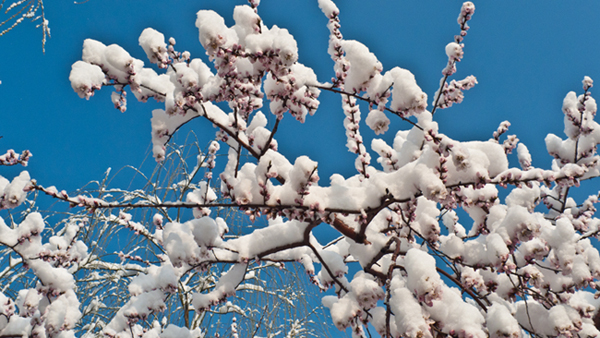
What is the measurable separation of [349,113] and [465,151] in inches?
34.6

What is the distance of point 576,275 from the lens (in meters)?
2.08

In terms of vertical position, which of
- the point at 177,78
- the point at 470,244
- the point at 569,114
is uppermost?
the point at 569,114

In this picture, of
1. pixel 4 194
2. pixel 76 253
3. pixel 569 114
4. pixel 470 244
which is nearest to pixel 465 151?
pixel 470 244

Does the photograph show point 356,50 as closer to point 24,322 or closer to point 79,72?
point 79,72

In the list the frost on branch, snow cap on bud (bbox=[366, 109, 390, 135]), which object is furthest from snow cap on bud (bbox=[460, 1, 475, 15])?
snow cap on bud (bbox=[366, 109, 390, 135])

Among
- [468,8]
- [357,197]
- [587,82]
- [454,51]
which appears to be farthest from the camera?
[587,82]

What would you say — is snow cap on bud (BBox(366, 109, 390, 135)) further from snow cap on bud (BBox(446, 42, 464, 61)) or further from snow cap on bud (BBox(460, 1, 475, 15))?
snow cap on bud (BBox(460, 1, 475, 15))

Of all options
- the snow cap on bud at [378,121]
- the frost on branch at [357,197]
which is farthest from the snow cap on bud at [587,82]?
the snow cap on bud at [378,121]

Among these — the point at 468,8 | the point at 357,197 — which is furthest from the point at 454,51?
the point at 357,197

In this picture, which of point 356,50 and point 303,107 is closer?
point 356,50

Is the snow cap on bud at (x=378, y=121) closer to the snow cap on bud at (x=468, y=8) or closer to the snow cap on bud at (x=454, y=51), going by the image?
the snow cap on bud at (x=454, y=51)

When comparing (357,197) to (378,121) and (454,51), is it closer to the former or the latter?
(378,121)

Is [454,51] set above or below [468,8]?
below

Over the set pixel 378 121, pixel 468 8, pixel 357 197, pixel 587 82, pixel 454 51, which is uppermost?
pixel 587 82
